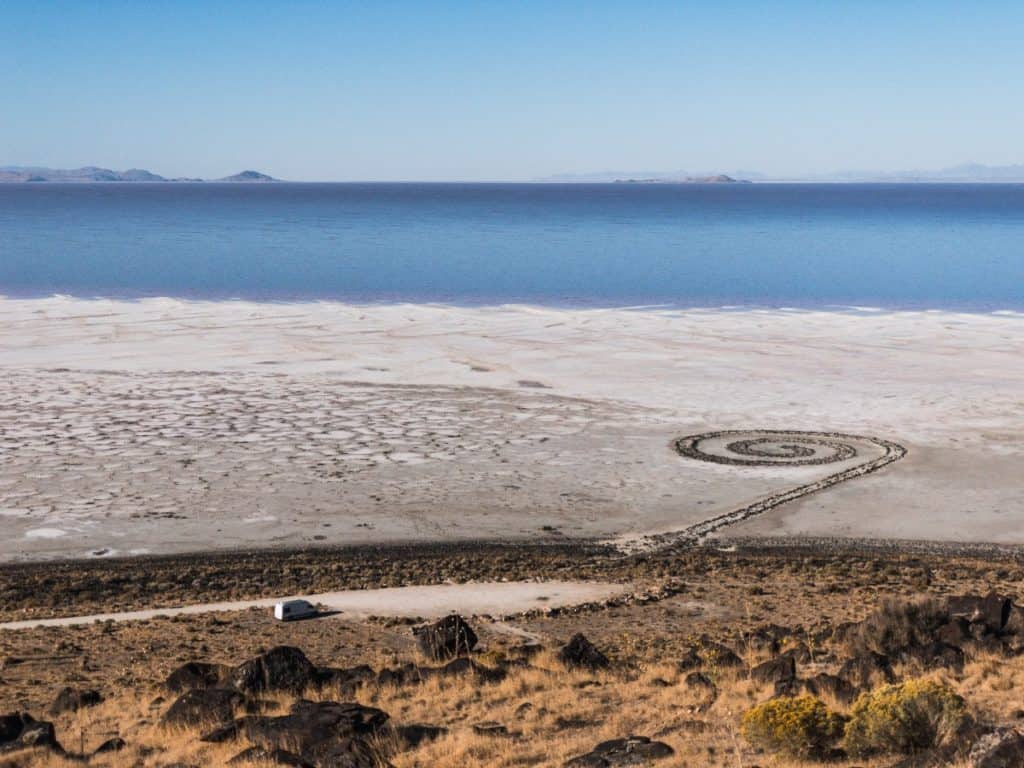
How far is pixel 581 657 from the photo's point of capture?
14977 millimetres

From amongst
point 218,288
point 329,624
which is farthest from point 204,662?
point 218,288

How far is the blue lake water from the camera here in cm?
6456

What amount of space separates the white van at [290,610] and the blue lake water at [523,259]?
42.2 metres

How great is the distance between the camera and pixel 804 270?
81.3 metres

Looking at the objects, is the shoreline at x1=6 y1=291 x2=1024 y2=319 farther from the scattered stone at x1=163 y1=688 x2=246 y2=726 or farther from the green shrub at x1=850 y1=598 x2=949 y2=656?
the scattered stone at x1=163 y1=688 x2=246 y2=726

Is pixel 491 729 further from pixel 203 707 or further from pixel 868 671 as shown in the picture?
pixel 868 671

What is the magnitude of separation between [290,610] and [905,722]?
29.8 ft

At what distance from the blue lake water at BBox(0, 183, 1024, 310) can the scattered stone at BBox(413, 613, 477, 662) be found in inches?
1728

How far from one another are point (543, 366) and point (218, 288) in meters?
30.7

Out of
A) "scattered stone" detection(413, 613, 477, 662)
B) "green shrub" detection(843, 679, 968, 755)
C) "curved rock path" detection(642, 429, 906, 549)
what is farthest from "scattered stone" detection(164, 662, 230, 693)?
"curved rock path" detection(642, 429, 906, 549)

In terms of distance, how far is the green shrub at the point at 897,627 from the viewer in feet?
49.7

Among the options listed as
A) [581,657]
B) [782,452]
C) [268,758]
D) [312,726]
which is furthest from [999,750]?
[782,452]

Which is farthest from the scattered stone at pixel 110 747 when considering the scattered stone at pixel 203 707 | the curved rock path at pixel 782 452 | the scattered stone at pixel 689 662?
the curved rock path at pixel 782 452

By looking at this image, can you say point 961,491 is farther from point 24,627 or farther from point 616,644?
point 24,627
